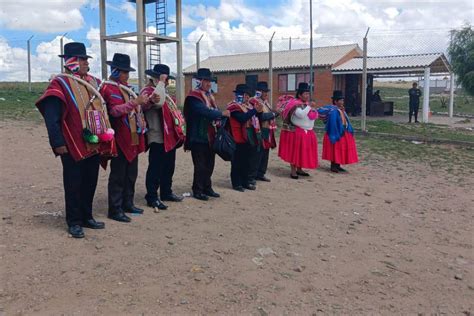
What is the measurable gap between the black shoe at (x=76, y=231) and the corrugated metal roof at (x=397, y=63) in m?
18.3

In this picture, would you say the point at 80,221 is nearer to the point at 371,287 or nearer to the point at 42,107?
the point at 42,107

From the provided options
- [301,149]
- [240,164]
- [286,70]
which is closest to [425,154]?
[301,149]

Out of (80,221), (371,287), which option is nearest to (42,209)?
(80,221)

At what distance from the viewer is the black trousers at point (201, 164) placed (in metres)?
6.20

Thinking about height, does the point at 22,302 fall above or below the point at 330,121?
below

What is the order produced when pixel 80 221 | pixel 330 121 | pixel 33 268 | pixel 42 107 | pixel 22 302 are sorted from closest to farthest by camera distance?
pixel 22 302, pixel 33 268, pixel 42 107, pixel 80 221, pixel 330 121

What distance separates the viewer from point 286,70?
2459 centimetres

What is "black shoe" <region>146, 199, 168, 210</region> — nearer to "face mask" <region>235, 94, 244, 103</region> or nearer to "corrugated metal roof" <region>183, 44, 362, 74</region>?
"face mask" <region>235, 94, 244, 103</region>

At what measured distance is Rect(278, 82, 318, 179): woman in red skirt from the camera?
8047 millimetres

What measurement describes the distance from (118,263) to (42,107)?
159 centimetres

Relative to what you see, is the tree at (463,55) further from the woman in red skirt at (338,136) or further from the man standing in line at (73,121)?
the man standing in line at (73,121)

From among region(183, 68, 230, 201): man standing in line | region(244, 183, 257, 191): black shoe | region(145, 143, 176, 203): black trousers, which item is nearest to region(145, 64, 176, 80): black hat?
region(183, 68, 230, 201): man standing in line

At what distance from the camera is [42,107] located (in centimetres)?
433

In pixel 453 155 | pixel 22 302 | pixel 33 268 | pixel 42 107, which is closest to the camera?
pixel 22 302
